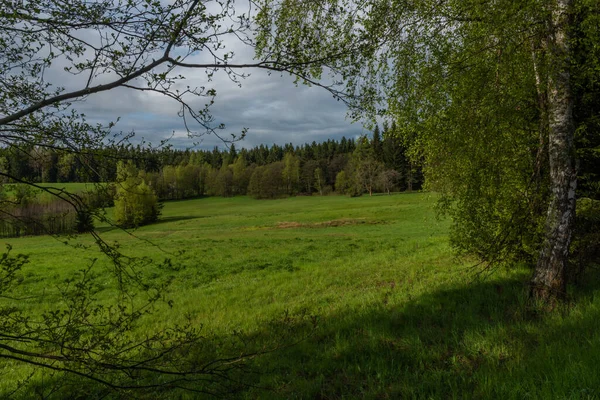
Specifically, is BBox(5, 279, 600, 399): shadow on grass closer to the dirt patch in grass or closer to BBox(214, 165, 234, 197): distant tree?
the dirt patch in grass

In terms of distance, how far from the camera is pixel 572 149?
6.11 m

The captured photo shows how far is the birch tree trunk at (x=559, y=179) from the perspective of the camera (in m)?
6.04

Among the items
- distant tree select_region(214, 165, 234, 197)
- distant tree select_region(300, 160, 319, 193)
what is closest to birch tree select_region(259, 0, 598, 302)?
distant tree select_region(300, 160, 319, 193)

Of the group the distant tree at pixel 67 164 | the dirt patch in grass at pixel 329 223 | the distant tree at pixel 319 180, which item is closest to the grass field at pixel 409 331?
the distant tree at pixel 67 164

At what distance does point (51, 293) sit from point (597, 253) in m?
17.4

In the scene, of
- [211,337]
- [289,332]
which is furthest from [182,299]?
[289,332]

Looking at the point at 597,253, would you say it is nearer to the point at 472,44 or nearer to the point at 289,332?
the point at 472,44

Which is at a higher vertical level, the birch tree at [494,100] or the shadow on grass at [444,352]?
the birch tree at [494,100]

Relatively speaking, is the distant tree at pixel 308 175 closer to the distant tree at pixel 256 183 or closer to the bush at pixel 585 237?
the distant tree at pixel 256 183

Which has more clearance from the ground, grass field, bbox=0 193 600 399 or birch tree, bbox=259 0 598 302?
birch tree, bbox=259 0 598 302

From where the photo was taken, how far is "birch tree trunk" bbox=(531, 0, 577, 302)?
Answer: 6039 millimetres

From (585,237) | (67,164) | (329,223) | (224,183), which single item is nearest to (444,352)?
(585,237)

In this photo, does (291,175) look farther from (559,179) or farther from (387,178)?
(559,179)

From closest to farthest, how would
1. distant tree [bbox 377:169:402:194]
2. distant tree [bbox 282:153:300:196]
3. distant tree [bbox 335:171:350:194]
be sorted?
distant tree [bbox 377:169:402:194], distant tree [bbox 335:171:350:194], distant tree [bbox 282:153:300:196]
